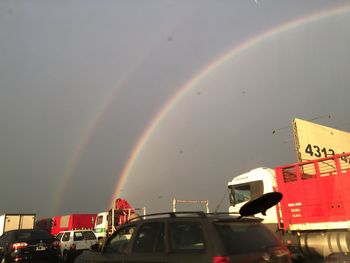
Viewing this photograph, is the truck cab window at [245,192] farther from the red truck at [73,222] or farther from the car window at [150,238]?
the red truck at [73,222]

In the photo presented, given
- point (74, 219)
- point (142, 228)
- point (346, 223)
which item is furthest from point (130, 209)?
point (142, 228)

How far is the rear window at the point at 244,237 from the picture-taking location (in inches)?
215

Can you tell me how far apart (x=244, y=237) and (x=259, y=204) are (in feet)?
3.15

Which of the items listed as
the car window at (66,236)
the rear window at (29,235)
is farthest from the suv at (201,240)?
the car window at (66,236)

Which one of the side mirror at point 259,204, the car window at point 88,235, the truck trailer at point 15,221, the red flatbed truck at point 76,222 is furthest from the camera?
the red flatbed truck at point 76,222

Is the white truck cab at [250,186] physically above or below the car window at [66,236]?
above

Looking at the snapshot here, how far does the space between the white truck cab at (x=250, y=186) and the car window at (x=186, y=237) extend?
8.01 metres

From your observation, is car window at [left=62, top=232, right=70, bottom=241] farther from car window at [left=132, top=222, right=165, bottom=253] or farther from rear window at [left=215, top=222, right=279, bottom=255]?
rear window at [left=215, top=222, right=279, bottom=255]

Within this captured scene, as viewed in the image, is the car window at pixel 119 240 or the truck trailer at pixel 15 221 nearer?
the car window at pixel 119 240

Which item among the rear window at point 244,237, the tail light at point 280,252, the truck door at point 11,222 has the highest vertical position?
the truck door at point 11,222

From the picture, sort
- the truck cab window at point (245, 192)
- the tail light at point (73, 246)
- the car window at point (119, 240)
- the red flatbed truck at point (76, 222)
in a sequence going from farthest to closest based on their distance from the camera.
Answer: the red flatbed truck at point (76, 222) → the tail light at point (73, 246) → the truck cab window at point (245, 192) → the car window at point (119, 240)

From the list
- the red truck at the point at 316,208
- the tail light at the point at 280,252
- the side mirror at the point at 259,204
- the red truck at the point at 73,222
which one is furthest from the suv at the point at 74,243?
the tail light at the point at 280,252

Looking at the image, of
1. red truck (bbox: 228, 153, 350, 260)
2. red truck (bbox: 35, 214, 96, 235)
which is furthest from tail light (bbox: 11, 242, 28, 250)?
red truck (bbox: 35, 214, 96, 235)

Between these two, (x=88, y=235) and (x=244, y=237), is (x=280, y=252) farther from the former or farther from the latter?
(x=88, y=235)
